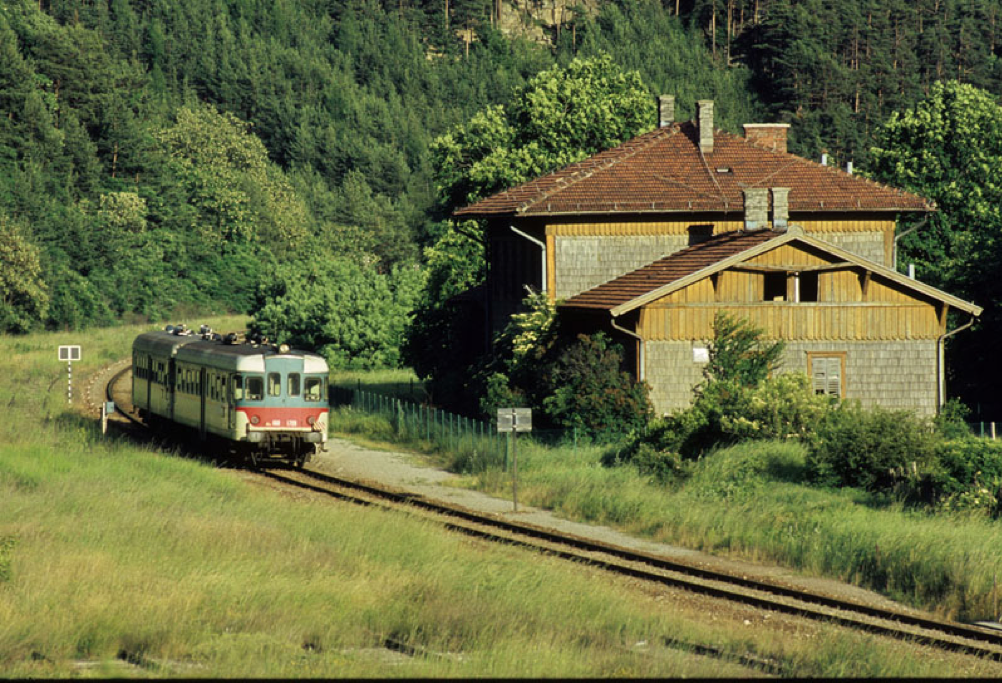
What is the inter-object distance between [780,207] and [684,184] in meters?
3.95

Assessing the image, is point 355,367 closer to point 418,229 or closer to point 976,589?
point 976,589

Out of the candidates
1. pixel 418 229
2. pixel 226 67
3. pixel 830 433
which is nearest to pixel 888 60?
pixel 418 229

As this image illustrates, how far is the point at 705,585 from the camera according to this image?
19609mm

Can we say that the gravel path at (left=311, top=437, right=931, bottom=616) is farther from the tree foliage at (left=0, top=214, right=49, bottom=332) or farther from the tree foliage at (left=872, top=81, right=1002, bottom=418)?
the tree foliage at (left=0, top=214, right=49, bottom=332)

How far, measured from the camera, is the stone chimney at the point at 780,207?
1481 inches

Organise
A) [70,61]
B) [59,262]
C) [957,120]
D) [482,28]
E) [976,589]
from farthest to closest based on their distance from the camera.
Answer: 1. [482,28]
2. [70,61]
3. [59,262]
4. [957,120]
5. [976,589]

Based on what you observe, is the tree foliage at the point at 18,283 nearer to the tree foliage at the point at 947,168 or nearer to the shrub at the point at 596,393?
the tree foliage at the point at 947,168

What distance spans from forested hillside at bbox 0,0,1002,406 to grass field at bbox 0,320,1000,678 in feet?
126

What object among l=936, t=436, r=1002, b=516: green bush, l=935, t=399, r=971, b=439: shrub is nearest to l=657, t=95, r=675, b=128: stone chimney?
l=935, t=399, r=971, b=439: shrub

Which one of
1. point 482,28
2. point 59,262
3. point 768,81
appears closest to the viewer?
point 59,262

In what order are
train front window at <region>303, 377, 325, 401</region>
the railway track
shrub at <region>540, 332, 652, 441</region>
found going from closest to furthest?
the railway track
train front window at <region>303, 377, 325, 401</region>
shrub at <region>540, 332, 652, 441</region>

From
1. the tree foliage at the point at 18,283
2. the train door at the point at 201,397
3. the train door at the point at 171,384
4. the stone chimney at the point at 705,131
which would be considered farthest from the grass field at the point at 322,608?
the tree foliage at the point at 18,283

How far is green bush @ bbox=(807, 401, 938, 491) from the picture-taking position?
26.6 m

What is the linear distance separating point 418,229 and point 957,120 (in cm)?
7121
